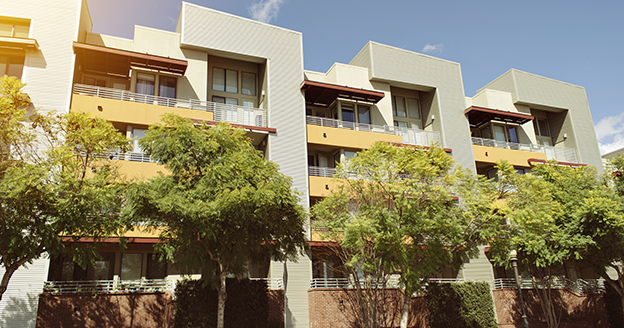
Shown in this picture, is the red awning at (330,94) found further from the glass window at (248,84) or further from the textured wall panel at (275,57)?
the glass window at (248,84)

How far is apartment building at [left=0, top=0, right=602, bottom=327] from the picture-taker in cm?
2298

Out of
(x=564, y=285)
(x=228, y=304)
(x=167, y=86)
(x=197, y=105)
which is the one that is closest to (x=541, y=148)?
(x=564, y=285)

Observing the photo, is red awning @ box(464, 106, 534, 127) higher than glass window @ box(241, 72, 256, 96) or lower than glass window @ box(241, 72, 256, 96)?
A: lower

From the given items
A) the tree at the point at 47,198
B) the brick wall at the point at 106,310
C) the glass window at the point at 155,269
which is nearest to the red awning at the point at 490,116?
the glass window at the point at 155,269

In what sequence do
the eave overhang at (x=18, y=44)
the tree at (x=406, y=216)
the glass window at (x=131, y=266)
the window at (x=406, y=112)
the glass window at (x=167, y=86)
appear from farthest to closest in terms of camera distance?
the window at (x=406, y=112), the glass window at (x=167, y=86), the glass window at (x=131, y=266), the eave overhang at (x=18, y=44), the tree at (x=406, y=216)

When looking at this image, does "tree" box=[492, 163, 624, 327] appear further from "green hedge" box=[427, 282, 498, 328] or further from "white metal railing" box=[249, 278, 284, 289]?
"white metal railing" box=[249, 278, 284, 289]

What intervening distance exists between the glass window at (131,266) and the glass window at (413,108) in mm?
22032

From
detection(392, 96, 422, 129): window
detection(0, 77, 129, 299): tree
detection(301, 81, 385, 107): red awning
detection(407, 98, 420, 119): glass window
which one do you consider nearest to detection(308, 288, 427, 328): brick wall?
detection(0, 77, 129, 299): tree

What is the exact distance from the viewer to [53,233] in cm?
1563

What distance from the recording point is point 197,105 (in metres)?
26.0

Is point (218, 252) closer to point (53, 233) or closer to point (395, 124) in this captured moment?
point (53, 233)

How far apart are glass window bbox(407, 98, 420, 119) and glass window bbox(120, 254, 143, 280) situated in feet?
72.3

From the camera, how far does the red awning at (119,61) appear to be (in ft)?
77.4

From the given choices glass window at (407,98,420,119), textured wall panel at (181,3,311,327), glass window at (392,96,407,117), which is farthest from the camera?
glass window at (407,98,420,119)
